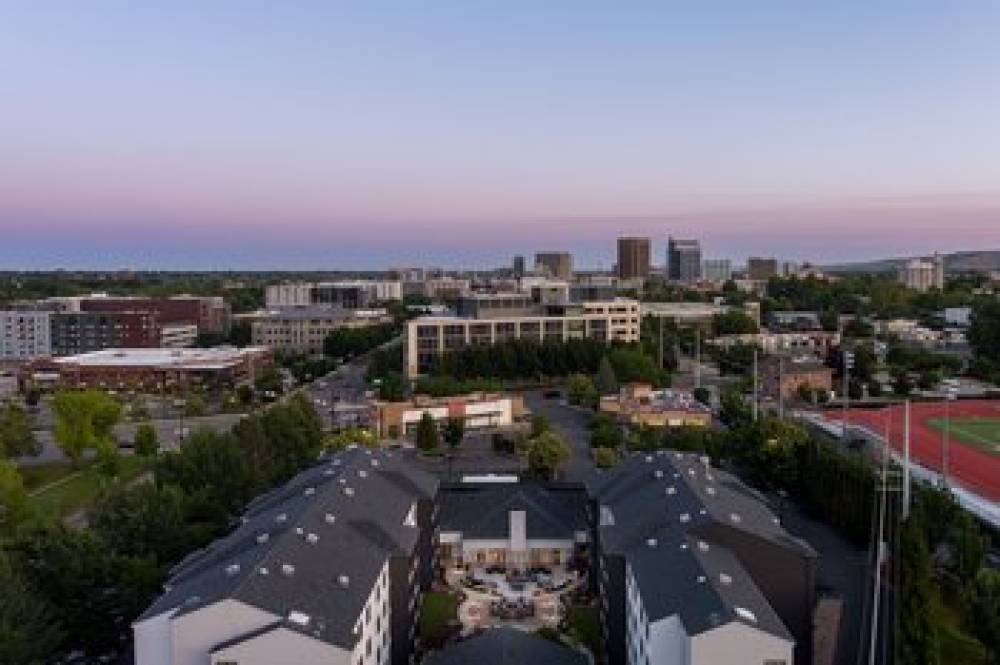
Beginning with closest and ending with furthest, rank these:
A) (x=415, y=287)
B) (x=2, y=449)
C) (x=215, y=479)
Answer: (x=215, y=479) < (x=2, y=449) < (x=415, y=287)

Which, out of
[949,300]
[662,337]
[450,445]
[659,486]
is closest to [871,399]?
[662,337]

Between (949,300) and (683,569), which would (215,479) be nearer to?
(683,569)

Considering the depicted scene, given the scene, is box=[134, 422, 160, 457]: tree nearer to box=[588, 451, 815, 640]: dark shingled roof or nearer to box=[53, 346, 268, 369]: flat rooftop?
box=[588, 451, 815, 640]: dark shingled roof

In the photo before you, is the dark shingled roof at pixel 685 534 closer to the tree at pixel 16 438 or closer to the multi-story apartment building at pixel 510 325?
the tree at pixel 16 438

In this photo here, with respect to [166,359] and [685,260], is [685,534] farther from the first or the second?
[685,260]

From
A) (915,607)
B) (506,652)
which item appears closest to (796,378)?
(915,607)

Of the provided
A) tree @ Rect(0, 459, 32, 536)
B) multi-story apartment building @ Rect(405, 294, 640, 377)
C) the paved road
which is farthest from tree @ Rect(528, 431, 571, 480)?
multi-story apartment building @ Rect(405, 294, 640, 377)
